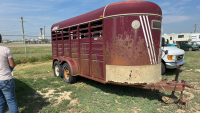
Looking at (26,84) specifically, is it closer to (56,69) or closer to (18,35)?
(56,69)

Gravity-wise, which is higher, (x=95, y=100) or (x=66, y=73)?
(x=66, y=73)

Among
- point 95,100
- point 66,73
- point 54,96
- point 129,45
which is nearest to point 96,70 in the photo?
point 95,100

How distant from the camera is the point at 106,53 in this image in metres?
4.18

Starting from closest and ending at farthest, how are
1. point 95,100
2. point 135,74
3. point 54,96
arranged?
point 135,74
point 95,100
point 54,96

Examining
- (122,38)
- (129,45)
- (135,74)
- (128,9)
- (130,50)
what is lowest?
(135,74)

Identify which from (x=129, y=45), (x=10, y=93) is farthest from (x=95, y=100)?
(x=10, y=93)

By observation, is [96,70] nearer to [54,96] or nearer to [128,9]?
[54,96]

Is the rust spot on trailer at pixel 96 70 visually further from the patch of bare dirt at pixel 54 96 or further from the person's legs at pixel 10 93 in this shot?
the person's legs at pixel 10 93

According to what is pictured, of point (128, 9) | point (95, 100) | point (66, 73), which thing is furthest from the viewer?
point (66, 73)

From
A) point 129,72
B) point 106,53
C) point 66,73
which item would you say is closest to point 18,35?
point 66,73

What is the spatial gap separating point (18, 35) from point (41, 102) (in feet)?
35.0

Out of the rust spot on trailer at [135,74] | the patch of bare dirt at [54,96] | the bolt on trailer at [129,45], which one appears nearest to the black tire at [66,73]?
the patch of bare dirt at [54,96]

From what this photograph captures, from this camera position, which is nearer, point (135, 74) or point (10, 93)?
point (10, 93)

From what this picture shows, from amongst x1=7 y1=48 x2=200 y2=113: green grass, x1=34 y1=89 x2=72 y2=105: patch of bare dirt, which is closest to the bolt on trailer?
x1=7 y1=48 x2=200 y2=113: green grass
